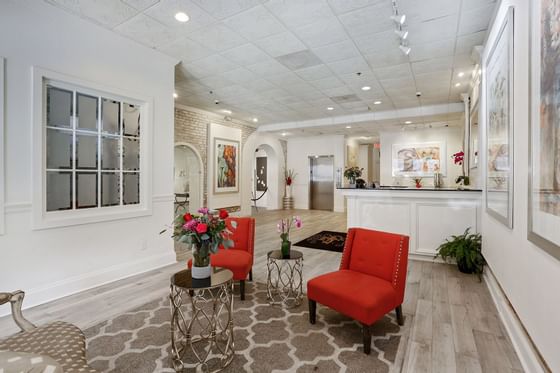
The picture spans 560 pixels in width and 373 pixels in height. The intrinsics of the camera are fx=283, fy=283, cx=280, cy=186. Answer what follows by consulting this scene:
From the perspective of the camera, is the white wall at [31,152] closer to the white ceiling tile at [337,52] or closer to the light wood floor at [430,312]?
the light wood floor at [430,312]

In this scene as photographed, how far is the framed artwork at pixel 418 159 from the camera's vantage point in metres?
8.69

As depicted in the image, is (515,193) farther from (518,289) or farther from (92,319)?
(92,319)

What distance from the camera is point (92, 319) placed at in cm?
262

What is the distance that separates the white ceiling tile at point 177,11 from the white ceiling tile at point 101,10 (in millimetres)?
241

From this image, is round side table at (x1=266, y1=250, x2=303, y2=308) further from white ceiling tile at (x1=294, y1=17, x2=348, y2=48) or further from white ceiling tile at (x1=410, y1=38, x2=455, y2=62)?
white ceiling tile at (x1=410, y1=38, x2=455, y2=62)

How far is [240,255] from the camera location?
3.24 meters

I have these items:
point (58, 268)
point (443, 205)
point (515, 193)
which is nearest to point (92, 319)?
point (58, 268)

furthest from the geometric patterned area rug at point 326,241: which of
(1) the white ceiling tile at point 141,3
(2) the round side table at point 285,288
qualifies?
(1) the white ceiling tile at point 141,3

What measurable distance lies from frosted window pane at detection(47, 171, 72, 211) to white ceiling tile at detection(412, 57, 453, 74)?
5.11 meters

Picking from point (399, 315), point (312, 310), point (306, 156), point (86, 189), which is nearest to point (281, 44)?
point (86, 189)

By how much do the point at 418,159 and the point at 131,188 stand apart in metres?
8.25

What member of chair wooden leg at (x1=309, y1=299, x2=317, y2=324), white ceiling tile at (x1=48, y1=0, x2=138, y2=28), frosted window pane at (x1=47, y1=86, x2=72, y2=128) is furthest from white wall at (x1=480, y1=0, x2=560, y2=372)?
frosted window pane at (x1=47, y1=86, x2=72, y2=128)

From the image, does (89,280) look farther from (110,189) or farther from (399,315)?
(399,315)

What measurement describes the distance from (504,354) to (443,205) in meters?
2.57
